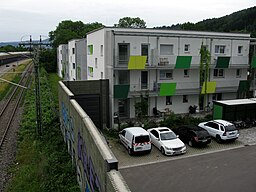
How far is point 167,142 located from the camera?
1705 centimetres

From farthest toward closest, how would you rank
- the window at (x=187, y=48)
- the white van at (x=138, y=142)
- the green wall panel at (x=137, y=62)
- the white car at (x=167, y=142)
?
1. the window at (x=187, y=48)
2. the green wall panel at (x=137, y=62)
3. the white car at (x=167, y=142)
4. the white van at (x=138, y=142)

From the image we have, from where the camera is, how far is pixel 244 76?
2877 cm

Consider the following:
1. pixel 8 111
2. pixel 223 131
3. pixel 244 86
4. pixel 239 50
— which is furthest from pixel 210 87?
pixel 8 111

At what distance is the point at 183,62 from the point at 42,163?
51.2ft

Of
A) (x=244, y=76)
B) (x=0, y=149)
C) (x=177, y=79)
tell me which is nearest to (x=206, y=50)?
(x=177, y=79)

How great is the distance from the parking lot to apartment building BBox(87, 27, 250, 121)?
5684 millimetres

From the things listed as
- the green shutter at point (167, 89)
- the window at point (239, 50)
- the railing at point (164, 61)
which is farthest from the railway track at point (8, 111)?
the window at point (239, 50)

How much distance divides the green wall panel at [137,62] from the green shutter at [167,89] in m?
2.70

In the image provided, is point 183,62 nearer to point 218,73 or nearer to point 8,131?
point 218,73

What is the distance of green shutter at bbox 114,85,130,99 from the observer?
2245 centimetres

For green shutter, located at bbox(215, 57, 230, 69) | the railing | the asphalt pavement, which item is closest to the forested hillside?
the railing

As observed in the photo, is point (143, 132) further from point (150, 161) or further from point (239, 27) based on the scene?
point (239, 27)

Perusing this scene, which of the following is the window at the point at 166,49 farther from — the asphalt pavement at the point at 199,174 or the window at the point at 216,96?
the asphalt pavement at the point at 199,174

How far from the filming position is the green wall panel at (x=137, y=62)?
891 inches
